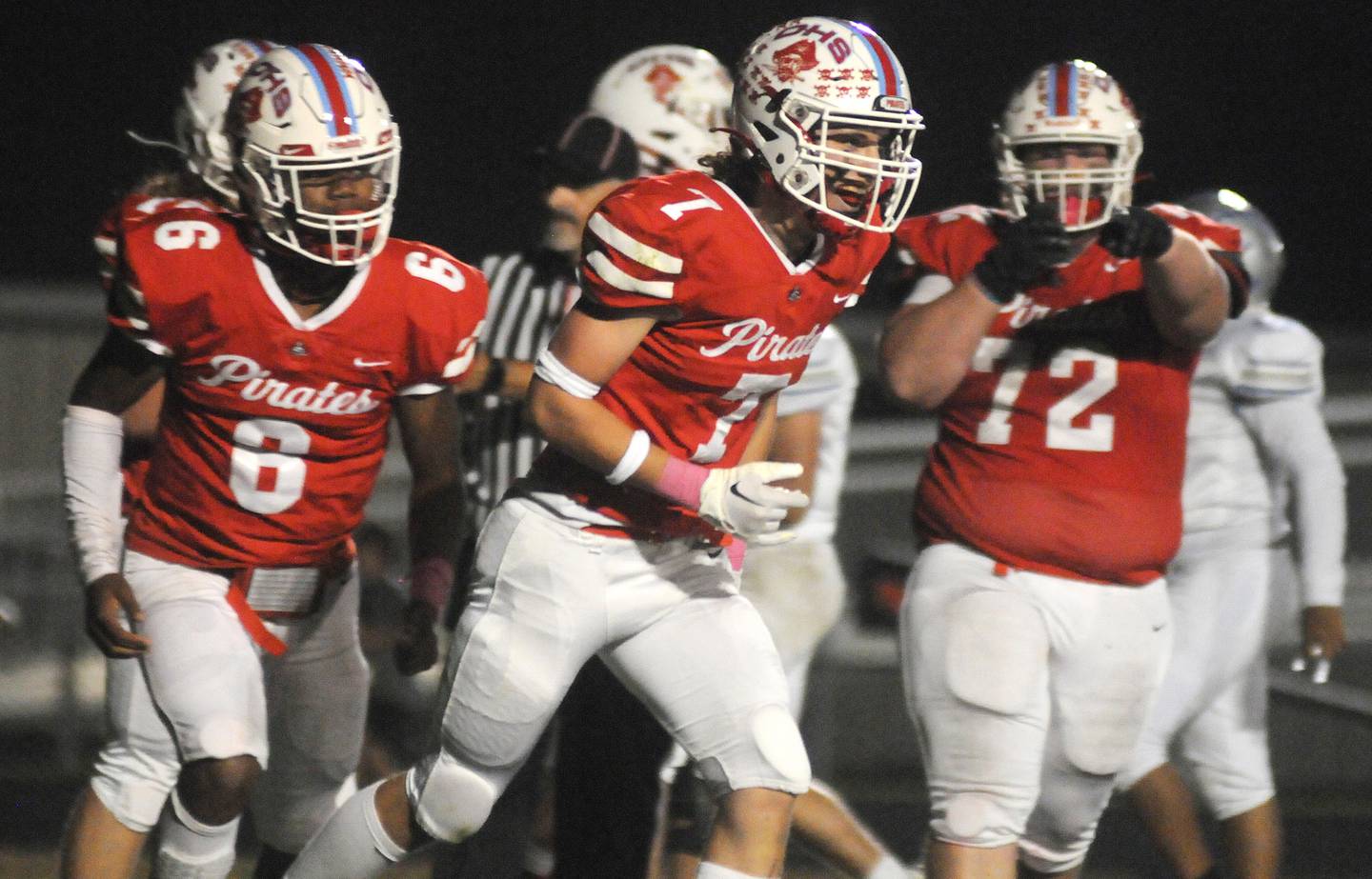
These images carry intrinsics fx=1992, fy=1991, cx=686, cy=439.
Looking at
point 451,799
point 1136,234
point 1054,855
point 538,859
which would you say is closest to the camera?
point 451,799

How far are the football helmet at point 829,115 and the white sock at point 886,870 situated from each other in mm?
1464

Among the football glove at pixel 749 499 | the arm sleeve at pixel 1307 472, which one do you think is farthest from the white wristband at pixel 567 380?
the arm sleeve at pixel 1307 472

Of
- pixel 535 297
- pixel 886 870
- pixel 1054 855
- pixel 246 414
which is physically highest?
pixel 246 414

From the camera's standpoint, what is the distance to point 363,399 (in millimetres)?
3381

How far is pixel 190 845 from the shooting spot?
3334mm

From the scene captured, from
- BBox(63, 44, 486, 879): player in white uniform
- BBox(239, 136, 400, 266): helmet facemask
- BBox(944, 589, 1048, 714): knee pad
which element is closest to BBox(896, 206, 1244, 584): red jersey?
BBox(944, 589, 1048, 714): knee pad

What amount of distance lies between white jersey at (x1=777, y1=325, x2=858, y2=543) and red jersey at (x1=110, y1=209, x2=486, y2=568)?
84 cm

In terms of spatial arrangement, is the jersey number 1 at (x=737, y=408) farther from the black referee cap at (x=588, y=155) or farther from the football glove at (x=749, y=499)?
the black referee cap at (x=588, y=155)

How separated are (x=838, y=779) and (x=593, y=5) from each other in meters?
6.30

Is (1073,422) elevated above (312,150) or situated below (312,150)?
below

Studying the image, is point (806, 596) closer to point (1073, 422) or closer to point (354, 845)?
point (1073, 422)

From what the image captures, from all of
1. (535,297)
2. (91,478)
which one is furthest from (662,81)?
(91,478)

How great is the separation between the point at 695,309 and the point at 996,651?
2.86 ft

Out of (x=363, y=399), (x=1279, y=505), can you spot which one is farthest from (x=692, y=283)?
(x=1279, y=505)
